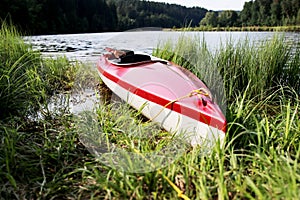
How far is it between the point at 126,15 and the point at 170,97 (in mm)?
15721

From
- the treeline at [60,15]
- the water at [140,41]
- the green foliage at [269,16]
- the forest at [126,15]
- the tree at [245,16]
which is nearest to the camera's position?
the water at [140,41]

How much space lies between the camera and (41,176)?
2047 mm

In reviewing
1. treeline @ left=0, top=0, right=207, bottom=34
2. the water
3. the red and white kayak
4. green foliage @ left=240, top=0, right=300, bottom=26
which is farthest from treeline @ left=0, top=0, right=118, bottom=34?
the red and white kayak

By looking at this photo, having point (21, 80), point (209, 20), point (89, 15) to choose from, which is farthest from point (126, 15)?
point (89, 15)

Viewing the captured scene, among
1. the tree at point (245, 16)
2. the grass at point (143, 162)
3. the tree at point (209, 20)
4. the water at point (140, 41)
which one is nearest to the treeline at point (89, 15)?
the tree at point (209, 20)

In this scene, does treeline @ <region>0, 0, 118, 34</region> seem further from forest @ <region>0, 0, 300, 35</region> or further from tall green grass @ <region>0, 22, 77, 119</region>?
tall green grass @ <region>0, 22, 77, 119</region>

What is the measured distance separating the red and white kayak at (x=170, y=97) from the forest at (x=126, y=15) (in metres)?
2.29

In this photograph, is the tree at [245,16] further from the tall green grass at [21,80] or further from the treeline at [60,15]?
the treeline at [60,15]

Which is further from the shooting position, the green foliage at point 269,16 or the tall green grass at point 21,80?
the green foliage at point 269,16

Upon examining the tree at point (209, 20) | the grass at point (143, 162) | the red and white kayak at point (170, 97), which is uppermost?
the tree at point (209, 20)

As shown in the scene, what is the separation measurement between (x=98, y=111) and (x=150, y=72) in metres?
0.75

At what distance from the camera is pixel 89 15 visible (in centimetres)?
4744

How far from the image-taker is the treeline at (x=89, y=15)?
8.24 meters

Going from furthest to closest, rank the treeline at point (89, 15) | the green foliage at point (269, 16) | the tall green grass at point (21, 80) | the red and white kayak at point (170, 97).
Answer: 1. the treeline at point (89, 15)
2. the green foliage at point (269, 16)
3. the tall green grass at point (21, 80)
4. the red and white kayak at point (170, 97)
